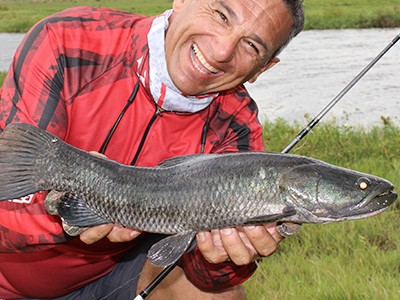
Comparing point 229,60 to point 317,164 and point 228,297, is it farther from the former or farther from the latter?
point 228,297

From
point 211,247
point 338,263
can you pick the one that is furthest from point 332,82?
point 211,247

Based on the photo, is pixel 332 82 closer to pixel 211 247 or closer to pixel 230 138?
pixel 230 138

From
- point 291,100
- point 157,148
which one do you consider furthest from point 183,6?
point 291,100

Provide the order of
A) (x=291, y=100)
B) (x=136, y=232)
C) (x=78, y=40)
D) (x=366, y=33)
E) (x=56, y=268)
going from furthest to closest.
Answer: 1. (x=366, y=33)
2. (x=291, y=100)
3. (x=56, y=268)
4. (x=78, y=40)
5. (x=136, y=232)

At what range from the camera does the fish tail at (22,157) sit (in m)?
3.49

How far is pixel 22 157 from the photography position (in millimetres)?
3516

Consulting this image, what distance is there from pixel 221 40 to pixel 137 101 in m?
0.65

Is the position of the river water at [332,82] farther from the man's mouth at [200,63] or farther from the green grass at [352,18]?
the man's mouth at [200,63]

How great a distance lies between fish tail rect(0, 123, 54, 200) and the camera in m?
3.49

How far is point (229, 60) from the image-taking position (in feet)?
13.3

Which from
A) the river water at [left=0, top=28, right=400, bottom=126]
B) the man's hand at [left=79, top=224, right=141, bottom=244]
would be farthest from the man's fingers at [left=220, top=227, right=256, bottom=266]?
the river water at [left=0, top=28, right=400, bottom=126]

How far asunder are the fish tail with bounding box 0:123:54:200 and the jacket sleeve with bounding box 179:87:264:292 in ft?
4.08

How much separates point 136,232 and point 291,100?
1396cm

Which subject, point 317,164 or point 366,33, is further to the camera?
point 366,33
